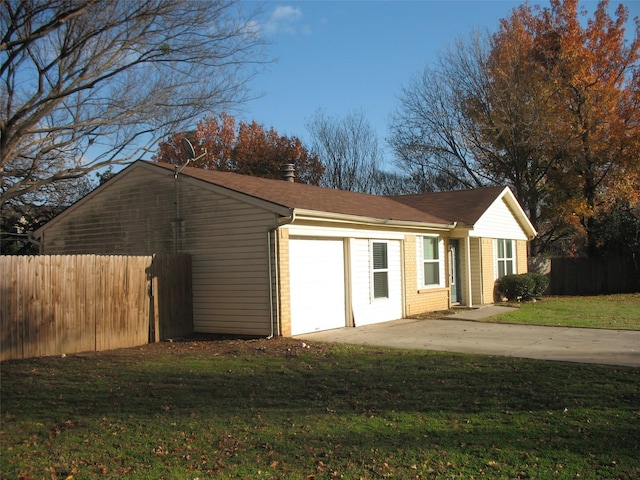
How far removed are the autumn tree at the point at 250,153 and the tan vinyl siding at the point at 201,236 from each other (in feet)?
75.2

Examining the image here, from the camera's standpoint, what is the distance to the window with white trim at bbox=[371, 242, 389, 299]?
15695mm

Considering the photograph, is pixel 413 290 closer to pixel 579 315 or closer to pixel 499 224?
pixel 579 315

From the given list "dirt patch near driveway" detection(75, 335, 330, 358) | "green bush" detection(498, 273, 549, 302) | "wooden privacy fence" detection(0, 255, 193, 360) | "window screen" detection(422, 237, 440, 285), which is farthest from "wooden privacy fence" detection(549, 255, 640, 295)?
"wooden privacy fence" detection(0, 255, 193, 360)

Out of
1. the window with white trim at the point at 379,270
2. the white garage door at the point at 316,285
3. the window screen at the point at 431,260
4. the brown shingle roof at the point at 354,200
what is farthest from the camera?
the window screen at the point at 431,260

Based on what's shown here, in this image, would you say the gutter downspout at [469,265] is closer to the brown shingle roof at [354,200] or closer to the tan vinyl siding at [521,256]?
the brown shingle roof at [354,200]

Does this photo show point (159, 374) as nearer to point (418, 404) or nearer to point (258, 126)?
point (418, 404)

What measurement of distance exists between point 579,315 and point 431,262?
4504mm

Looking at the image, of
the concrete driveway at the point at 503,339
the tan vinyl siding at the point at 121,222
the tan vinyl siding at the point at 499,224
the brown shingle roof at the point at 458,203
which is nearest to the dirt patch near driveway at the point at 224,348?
the concrete driveway at the point at 503,339

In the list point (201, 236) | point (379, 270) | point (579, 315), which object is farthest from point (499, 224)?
point (201, 236)

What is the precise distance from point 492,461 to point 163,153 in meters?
34.2

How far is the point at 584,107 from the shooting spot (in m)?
28.5

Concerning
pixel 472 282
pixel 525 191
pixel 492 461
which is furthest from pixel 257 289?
pixel 525 191

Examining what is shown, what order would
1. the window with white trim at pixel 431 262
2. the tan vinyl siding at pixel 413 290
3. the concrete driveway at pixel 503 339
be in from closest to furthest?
1. the concrete driveway at pixel 503 339
2. the tan vinyl siding at pixel 413 290
3. the window with white trim at pixel 431 262

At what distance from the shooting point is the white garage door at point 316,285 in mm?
13039
